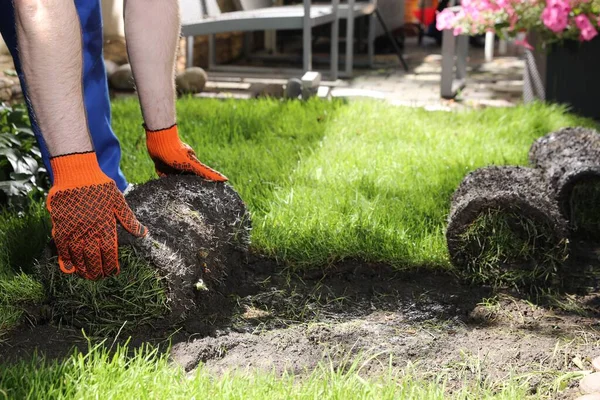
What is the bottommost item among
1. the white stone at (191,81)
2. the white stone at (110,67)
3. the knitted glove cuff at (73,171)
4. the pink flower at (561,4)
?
the white stone at (191,81)

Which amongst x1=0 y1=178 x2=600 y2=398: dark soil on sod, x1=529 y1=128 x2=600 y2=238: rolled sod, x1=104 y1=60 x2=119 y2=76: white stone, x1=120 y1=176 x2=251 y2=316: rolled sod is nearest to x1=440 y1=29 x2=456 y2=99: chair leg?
x1=104 y1=60 x2=119 y2=76: white stone

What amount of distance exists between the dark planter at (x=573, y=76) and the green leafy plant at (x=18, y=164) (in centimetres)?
313

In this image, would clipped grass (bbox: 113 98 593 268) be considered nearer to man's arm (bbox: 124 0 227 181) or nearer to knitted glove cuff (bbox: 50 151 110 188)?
man's arm (bbox: 124 0 227 181)

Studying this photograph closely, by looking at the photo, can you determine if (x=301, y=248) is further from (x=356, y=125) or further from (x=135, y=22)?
(x=356, y=125)

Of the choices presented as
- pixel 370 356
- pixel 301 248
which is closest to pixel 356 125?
pixel 301 248

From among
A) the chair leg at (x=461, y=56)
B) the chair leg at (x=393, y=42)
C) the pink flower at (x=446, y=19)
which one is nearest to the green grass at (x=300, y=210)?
the pink flower at (x=446, y=19)

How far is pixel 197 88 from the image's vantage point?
6.50m

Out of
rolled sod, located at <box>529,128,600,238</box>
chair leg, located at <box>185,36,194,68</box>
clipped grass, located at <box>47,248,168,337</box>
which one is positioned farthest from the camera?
chair leg, located at <box>185,36,194,68</box>

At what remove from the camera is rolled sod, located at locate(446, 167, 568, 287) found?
258 cm

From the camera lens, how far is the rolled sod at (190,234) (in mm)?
2145

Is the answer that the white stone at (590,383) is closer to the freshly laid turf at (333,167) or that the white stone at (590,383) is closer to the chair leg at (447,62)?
the freshly laid turf at (333,167)

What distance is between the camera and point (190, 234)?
2.32 m

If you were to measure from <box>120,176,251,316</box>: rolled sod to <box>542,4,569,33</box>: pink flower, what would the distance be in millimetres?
2656

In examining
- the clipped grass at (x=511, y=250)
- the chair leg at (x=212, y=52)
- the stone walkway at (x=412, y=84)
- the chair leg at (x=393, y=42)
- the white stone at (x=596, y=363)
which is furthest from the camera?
the chair leg at (x=212, y=52)
